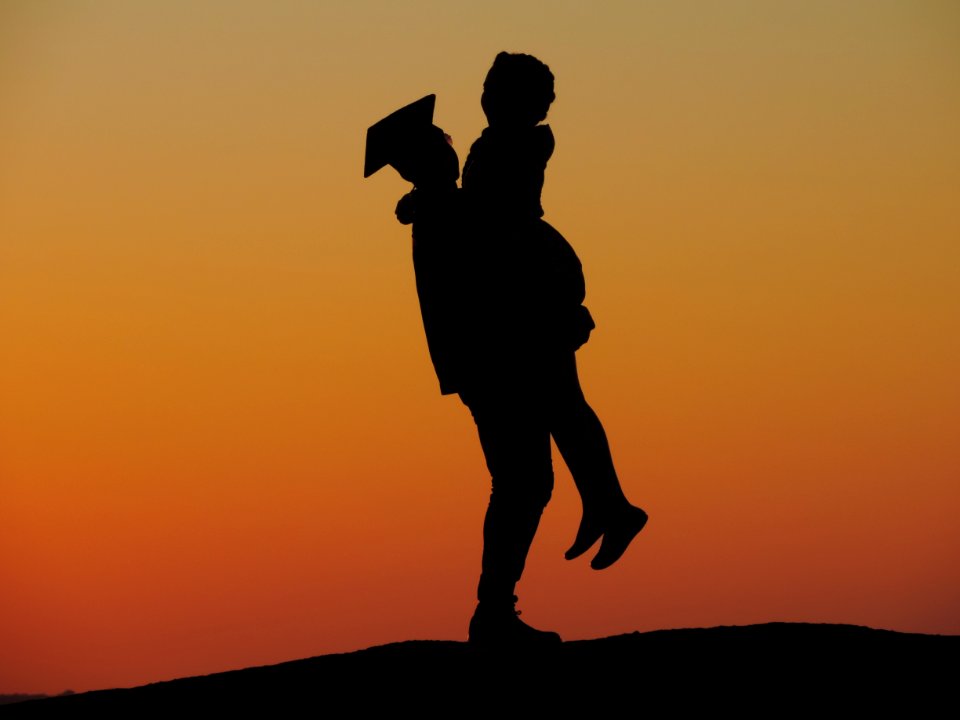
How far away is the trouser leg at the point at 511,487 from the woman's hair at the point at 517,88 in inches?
63.8

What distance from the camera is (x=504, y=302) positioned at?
30.1ft

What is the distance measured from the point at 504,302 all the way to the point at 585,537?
1468 mm

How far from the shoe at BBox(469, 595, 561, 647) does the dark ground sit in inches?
4.1

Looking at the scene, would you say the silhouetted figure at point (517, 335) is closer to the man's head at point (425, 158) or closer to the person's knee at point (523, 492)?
the person's knee at point (523, 492)

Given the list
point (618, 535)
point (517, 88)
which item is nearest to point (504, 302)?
point (517, 88)

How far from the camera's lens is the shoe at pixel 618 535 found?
369 inches

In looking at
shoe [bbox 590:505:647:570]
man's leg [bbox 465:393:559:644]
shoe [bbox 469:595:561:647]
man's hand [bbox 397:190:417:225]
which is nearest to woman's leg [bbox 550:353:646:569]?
shoe [bbox 590:505:647:570]

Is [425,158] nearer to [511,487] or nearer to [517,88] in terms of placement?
[517,88]

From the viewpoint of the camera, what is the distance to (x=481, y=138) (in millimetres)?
9297

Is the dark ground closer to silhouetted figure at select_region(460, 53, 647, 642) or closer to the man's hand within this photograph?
silhouetted figure at select_region(460, 53, 647, 642)

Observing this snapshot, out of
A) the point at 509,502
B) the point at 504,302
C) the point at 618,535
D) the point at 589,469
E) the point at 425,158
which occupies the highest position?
the point at 425,158

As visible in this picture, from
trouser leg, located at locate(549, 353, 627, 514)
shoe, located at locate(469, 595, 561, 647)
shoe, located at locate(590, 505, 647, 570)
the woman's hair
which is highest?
the woman's hair

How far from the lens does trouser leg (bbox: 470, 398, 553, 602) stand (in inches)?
357

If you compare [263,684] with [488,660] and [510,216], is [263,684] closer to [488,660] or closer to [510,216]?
[488,660]
